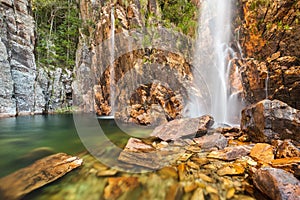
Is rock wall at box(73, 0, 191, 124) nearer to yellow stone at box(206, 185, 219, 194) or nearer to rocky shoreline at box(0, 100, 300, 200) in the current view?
rocky shoreline at box(0, 100, 300, 200)

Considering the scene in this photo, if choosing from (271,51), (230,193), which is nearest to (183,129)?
(230,193)

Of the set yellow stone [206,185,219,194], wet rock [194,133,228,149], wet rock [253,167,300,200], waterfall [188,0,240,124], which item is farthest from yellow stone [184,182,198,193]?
waterfall [188,0,240,124]

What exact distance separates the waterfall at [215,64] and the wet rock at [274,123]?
4.13 meters

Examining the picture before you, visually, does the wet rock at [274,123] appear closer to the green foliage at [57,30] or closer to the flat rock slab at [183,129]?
the flat rock slab at [183,129]

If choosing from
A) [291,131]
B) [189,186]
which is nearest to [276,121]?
[291,131]

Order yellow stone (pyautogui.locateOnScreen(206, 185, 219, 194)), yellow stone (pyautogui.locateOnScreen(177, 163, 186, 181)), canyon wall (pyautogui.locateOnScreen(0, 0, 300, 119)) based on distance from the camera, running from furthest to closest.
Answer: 1. canyon wall (pyautogui.locateOnScreen(0, 0, 300, 119))
2. yellow stone (pyautogui.locateOnScreen(177, 163, 186, 181))
3. yellow stone (pyautogui.locateOnScreen(206, 185, 219, 194))

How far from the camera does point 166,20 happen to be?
10.7 meters

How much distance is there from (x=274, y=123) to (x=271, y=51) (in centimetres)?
439

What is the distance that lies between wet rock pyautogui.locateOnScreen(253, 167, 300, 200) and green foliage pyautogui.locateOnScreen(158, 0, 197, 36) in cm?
1032

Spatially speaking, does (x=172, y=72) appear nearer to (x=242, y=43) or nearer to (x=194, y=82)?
(x=194, y=82)

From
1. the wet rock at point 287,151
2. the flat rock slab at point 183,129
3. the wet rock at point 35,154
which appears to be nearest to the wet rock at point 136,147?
the flat rock slab at point 183,129

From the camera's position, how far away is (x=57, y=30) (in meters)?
21.3

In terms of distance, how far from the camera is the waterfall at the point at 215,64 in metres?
9.12

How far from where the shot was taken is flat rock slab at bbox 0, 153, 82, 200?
2383 millimetres
